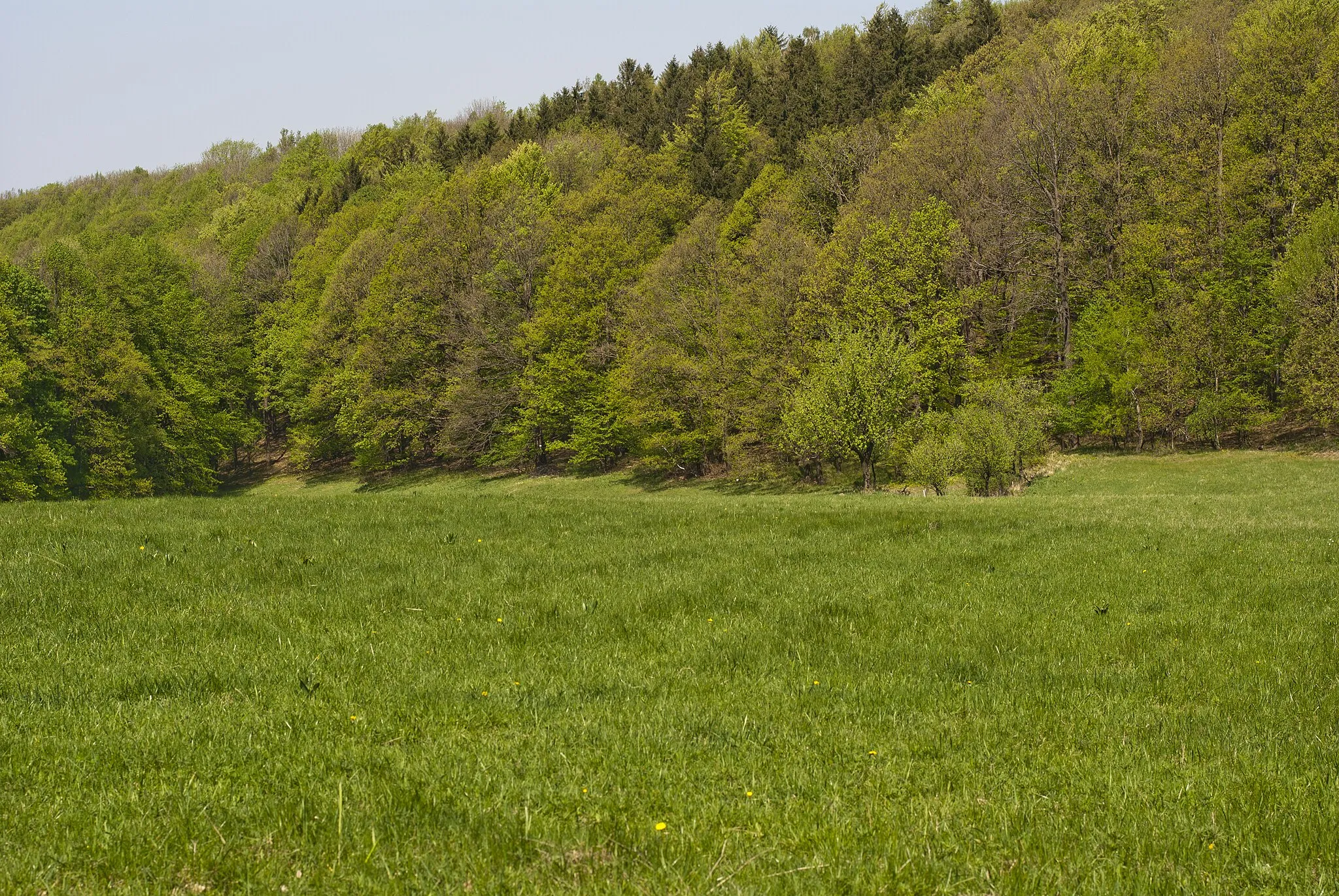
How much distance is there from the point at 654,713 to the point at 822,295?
159ft

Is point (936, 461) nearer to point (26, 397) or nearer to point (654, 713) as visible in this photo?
point (654, 713)

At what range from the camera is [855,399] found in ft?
136

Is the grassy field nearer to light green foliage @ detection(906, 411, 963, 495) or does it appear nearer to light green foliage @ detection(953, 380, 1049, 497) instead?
light green foliage @ detection(953, 380, 1049, 497)

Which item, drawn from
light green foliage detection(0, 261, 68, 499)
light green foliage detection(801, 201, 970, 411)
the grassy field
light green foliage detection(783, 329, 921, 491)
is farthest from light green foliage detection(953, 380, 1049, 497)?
light green foliage detection(0, 261, 68, 499)

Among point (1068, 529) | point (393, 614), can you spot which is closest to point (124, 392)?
point (393, 614)

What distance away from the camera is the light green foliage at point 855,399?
41438 mm

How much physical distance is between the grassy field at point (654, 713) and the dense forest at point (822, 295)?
2605 cm

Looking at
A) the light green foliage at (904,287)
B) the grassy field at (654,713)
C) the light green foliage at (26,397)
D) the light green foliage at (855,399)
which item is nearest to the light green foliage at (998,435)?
the light green foliage at (855,399)

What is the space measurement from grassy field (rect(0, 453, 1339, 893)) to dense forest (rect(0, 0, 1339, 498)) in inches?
1025

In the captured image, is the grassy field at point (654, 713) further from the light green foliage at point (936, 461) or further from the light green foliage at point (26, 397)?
the light green foliage at point (26, 397)

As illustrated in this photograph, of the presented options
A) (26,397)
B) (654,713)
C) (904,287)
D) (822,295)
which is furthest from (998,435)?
(26,397)

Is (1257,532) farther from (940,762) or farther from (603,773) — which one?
(603,773)

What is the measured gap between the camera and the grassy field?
15.2 feet

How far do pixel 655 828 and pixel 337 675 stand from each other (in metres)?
4.52
